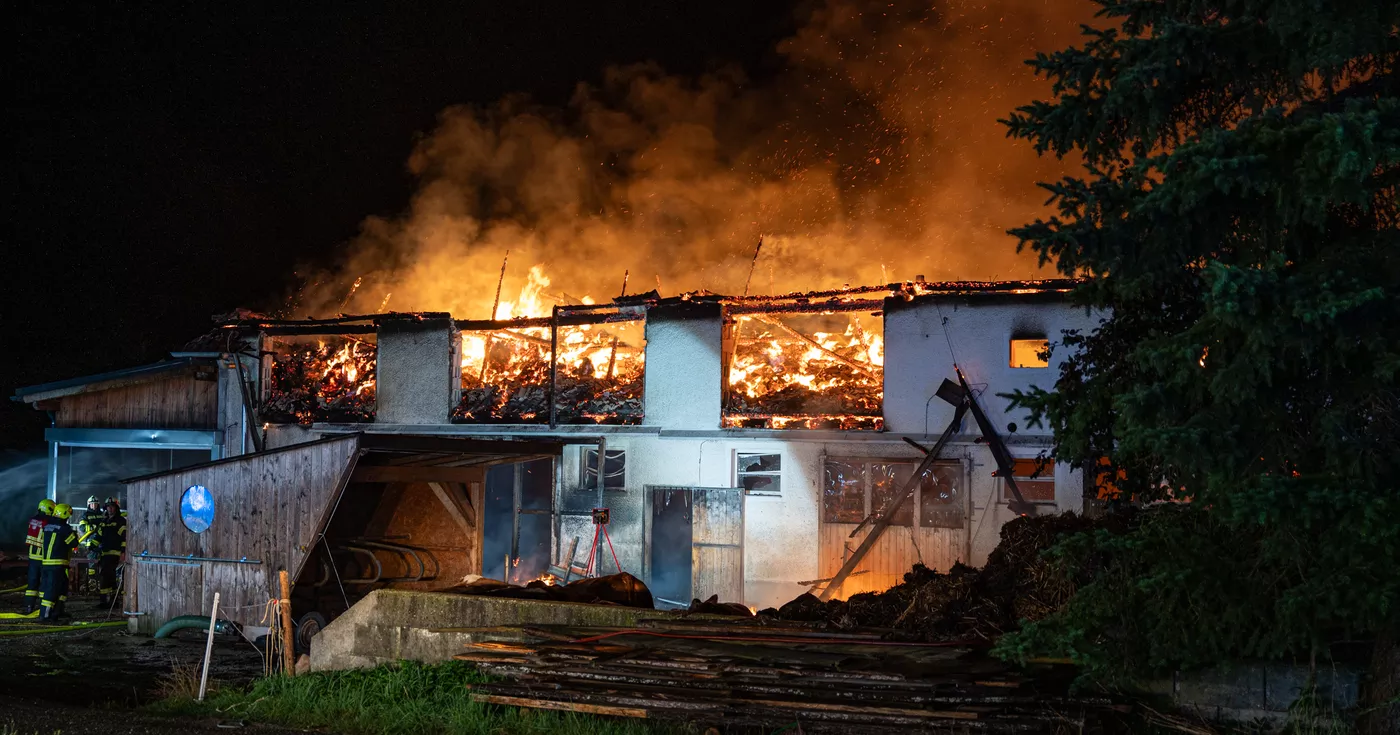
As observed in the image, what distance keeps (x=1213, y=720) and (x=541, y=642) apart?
567 centimetres

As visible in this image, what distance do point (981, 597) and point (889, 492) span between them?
694cm

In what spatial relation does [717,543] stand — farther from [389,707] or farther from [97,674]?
[97,674]

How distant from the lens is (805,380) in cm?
1886

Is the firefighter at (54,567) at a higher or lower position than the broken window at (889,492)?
lower

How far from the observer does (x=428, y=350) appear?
20.2 m

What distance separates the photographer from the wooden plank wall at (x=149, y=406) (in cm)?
2172

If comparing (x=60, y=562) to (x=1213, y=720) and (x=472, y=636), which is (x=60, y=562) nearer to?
(x=472, y=636)

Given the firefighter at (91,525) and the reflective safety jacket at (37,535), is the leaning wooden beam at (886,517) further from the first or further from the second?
the firefighter at (91,525)

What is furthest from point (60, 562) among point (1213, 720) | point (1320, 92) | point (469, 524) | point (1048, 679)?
point (1320, 92)

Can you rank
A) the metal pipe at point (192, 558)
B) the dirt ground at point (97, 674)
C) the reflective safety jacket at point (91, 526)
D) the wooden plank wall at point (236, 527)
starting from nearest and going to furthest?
the dirt ground at point (97, 674), the wooden plank wall at point (236, 527), the metal pipe at point (192, 558), the reflective safety jacket at point (91, 526)

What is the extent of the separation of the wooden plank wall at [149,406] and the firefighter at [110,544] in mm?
3007

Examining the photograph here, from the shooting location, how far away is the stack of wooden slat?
26.8ft

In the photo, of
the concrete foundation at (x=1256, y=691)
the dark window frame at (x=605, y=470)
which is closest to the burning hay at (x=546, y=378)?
the dark window frame at (x=605, y=470)

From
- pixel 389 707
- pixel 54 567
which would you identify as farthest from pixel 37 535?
pixel 389 707
